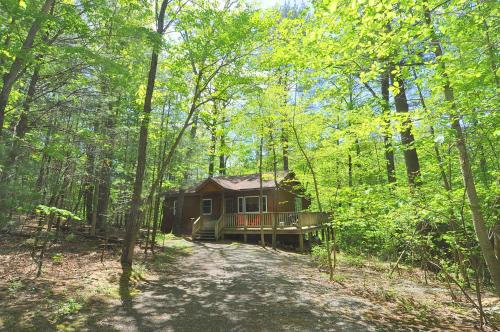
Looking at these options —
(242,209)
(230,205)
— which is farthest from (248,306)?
(230,205)

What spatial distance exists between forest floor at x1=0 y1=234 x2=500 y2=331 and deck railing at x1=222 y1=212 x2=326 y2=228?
682cm

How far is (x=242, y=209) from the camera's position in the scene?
71.2 feet

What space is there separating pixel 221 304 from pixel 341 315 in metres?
2.45

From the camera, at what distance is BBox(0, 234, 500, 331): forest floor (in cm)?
529

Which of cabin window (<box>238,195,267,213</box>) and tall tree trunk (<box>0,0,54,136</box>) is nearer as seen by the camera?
tall tree trunk (<box>0,0,54,136</box>)

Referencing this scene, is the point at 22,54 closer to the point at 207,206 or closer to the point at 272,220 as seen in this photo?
the point at 272,220

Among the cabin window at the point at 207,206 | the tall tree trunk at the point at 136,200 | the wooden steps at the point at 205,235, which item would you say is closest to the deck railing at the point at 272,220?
the wooden steps at the point at 205,235

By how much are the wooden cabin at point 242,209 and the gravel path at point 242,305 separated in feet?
24.8

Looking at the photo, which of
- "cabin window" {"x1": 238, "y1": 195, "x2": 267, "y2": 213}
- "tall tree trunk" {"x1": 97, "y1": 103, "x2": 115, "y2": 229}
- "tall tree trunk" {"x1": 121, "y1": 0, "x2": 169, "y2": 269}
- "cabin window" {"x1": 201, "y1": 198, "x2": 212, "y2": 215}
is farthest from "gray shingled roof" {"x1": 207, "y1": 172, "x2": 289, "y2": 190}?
"tall tree trunk" {"x1": 121, "y1": 0, "x2": 169, "y2": 269}

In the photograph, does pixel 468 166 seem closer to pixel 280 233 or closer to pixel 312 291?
pixel 312 291

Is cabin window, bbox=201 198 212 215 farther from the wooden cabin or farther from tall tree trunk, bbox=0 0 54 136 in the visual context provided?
tall tree trunk, bbox=0 0 54 136

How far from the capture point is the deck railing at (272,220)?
57.5ft

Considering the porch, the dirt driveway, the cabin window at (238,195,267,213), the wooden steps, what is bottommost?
the dirt driveway

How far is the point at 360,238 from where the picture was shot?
618 inches
